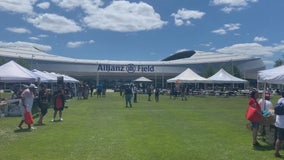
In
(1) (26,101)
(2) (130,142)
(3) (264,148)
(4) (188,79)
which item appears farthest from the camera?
(4) (188,79)

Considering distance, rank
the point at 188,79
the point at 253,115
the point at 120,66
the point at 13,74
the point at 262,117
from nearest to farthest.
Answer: the point at 253,115, the point at 262,117, the point at 13,74, the point at 188,79, the point at 120,66

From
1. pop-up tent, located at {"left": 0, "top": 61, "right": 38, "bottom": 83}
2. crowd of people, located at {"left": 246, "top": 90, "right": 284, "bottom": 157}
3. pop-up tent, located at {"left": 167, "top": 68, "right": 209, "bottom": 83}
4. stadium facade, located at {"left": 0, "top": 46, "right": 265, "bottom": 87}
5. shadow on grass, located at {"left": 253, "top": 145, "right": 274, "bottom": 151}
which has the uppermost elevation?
stadium facade, located at {"left": 0, "top": 46, "right": 265, "bottom": 87}

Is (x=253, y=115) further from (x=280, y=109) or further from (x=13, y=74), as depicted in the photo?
(x=13, y=74)

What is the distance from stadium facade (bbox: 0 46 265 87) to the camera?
4166 inches

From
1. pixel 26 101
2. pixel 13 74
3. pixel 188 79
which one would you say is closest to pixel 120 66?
pixel 188 79

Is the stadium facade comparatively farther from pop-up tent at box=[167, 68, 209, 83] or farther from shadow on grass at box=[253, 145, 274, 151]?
shadow on grass at box=[253, 145, 274, 151]

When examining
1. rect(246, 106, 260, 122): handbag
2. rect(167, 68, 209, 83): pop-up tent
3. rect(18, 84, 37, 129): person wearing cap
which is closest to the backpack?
rect(246, 106, 260, 122): handbag

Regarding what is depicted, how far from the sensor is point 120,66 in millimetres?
107625

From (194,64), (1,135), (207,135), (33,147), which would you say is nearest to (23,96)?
(1,135)

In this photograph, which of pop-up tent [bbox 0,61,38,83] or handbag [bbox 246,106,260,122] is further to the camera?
pop-up tent [bbox 0,61,38,83]

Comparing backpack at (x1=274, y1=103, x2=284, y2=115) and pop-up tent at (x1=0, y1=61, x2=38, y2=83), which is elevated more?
pop-up tent at (x1=0, y1=61, x2=38, y2=83)

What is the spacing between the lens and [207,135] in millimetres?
13430

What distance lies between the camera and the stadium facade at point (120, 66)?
347 ft

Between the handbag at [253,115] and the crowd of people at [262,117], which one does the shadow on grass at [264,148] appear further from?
the handbag at [253,115]
